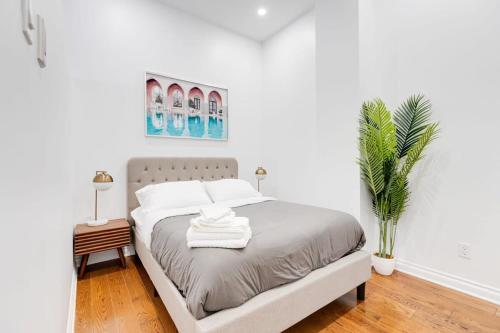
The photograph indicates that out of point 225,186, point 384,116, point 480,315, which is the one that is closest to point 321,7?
point 384,116

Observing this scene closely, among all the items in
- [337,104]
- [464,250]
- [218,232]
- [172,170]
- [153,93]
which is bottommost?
[464,250]

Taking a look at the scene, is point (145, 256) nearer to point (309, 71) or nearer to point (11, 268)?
point (11, 268)

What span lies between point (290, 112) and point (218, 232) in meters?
2.59

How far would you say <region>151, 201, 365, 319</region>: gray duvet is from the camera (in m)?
1.18

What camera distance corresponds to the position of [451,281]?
84.7 inches

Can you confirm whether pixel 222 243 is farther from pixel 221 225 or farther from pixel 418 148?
pixel 418 148

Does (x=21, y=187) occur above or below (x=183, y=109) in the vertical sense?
below

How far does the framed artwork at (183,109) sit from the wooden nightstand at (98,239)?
3.89ft

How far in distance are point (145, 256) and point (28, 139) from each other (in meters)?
1.70

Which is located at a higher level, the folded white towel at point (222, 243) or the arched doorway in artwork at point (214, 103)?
the arched doorway in artwork at point (214, 103)

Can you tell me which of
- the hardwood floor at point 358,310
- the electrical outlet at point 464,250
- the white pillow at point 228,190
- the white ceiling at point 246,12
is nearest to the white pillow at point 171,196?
the white pillow at point 228,190

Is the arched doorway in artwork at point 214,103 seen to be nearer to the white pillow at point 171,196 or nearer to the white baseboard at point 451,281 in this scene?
the white pillow at point 171,196

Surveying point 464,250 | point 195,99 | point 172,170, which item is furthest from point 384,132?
point 172,170

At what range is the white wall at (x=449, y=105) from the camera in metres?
1.98
